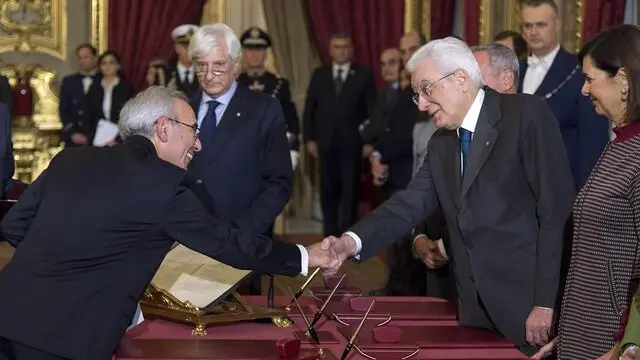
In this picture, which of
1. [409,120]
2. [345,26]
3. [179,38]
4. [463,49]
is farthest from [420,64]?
[345,26]

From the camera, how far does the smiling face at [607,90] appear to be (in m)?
2.89

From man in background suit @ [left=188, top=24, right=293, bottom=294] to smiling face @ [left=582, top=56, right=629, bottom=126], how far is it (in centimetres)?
175

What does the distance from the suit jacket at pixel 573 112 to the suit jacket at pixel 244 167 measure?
76.4 inches

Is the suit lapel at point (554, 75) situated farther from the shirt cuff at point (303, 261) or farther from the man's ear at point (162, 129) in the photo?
the man's ear at point (162, 129)

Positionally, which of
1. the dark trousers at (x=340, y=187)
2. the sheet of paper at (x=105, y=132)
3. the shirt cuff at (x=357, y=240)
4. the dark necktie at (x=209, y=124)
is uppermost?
the dark necktie at (x=209, y=124)

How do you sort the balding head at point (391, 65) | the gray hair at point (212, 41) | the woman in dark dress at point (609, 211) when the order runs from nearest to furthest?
the woman in dark dress at point (609, 211)
the gray hair at point (212, 41)
the balding head at point (391, 65)

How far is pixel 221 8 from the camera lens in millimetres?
10758

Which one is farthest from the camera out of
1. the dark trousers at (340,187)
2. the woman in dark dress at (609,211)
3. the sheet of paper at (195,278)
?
the dark trousers at (340,187)

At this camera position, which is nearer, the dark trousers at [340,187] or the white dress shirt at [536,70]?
the white dress shirt at [536,70]

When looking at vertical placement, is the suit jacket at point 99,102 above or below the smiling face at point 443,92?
below

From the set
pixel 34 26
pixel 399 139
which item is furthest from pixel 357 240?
pixel 34 26

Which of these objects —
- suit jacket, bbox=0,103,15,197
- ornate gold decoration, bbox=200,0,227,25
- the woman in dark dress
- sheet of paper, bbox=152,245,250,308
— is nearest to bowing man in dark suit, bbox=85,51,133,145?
ornate gold decoration, bbox=200,0,227,25

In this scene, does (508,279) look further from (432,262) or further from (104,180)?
(104,180)

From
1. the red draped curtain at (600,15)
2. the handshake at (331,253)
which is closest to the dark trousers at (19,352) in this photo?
the handshake at (331,253)
